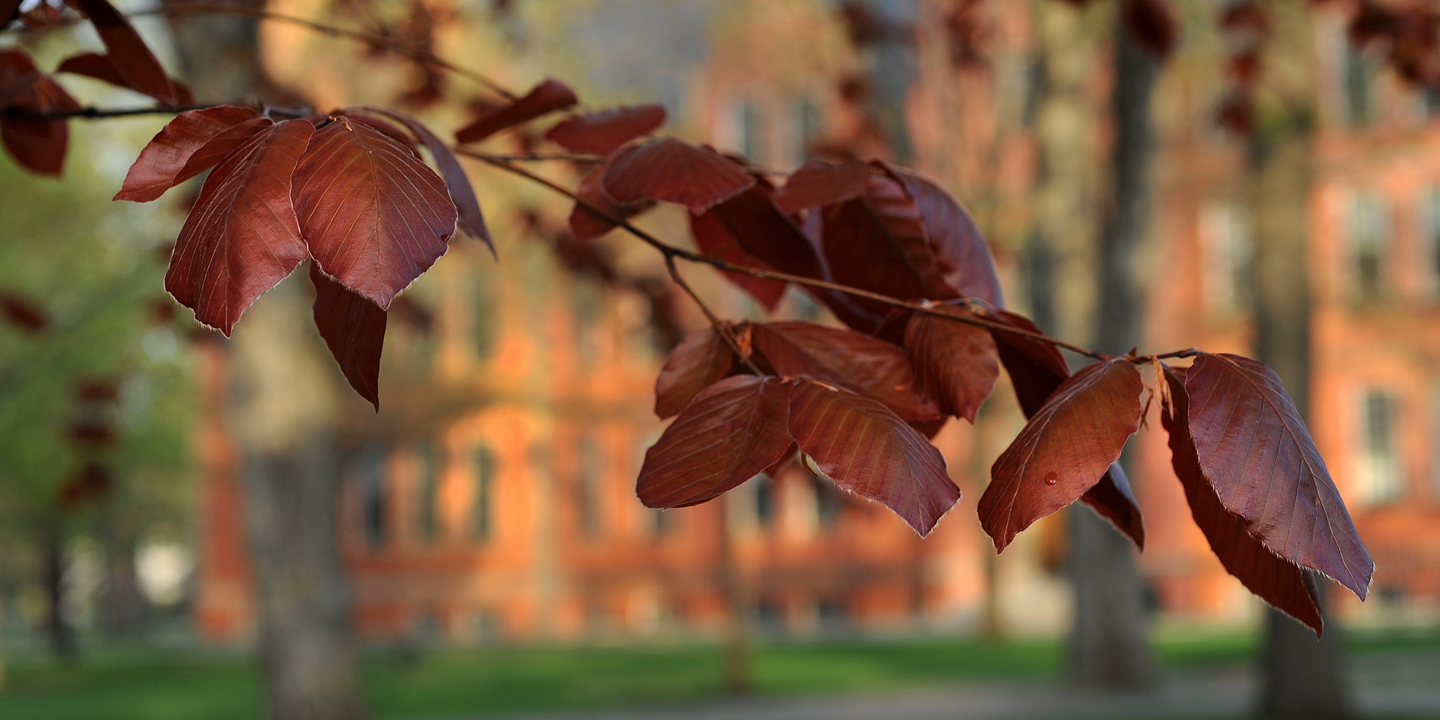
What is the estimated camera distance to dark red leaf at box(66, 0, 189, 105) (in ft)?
5.29

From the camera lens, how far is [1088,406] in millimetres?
1077

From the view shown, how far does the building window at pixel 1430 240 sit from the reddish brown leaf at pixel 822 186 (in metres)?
27.5

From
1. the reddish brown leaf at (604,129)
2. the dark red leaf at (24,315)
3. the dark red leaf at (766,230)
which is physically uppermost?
the dark red leaf at (24,315)

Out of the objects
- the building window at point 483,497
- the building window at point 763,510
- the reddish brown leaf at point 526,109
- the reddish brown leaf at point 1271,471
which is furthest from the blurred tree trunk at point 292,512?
the building window at point 483,497

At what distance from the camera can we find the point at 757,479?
24.8 meters

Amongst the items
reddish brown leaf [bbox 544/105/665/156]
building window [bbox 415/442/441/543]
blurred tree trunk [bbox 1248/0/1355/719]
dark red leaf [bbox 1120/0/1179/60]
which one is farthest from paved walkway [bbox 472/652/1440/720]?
building window [bbox 415/442/441/543]

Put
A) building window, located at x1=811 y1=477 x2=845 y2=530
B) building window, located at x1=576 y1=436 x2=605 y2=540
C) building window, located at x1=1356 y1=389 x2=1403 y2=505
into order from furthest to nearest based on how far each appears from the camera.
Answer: building window, located at x1=576 y1=436 x2=605 y2=540
building window, located at x1=1356 y1=389 x2=1403 y2=505
building window, located at x1=811 y1=477 x2=845 y2=530

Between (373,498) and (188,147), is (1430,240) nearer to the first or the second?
(373,498)

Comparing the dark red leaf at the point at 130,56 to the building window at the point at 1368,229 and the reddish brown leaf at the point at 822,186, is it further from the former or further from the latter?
the building window at the point at 1368,229

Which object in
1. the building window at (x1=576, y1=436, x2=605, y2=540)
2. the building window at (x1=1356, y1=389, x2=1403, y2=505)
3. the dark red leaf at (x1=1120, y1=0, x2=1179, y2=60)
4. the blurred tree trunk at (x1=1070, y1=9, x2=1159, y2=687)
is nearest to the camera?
the dark red leaf at (x1=1120, y1=0, x2=1179, y2=60)

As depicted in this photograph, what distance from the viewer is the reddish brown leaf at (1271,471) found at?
3.18 feet

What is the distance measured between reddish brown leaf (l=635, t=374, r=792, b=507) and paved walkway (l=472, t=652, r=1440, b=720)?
970 cm

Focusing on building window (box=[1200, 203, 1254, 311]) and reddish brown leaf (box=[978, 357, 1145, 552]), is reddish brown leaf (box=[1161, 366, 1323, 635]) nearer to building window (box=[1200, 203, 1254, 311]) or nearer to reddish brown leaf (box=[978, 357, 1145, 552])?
reddish brown leaf (box=[978, 357, 1145, 552])

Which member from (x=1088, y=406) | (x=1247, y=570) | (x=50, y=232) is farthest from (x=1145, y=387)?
(x=50, y=232)
